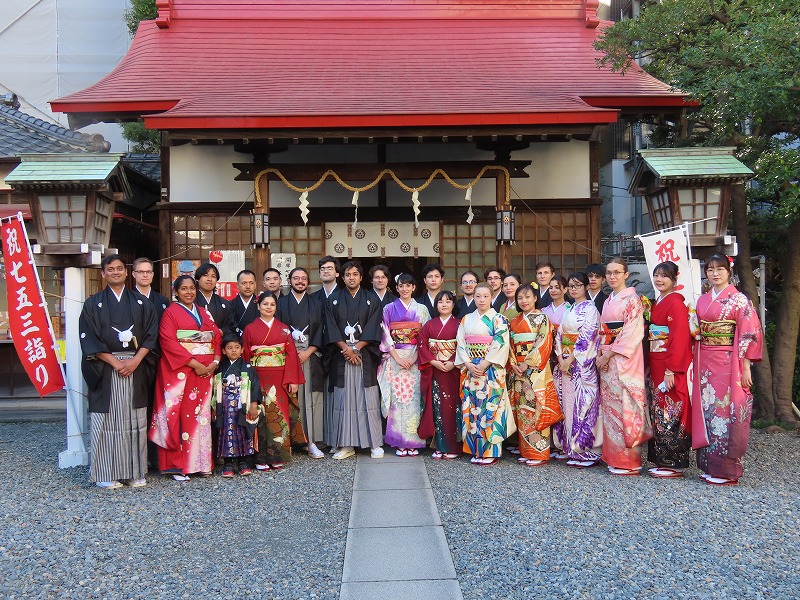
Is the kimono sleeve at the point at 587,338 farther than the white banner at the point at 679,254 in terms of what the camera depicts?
No

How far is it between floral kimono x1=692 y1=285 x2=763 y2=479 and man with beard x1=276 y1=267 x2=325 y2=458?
3183 mm

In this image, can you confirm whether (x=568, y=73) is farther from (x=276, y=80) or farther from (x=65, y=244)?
(x=65, y=244)

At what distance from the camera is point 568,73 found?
30.9 feet

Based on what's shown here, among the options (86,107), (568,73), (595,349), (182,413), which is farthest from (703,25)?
(86,107)

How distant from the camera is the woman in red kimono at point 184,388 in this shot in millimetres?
5301

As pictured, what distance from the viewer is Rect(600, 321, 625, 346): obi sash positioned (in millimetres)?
5305

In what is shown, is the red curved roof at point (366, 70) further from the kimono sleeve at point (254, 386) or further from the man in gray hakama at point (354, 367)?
the kimono sleeve at point (254, 386)

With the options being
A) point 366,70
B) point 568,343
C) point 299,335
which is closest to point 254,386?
point 299,335

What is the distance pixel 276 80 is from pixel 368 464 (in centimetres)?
550

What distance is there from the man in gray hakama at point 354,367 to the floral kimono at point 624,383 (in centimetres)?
197

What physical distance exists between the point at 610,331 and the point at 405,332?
5.68ft

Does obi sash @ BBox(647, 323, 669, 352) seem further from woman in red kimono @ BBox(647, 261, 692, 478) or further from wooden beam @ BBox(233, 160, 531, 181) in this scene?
wooden beam @ BBox(233, 160, 531, 181)

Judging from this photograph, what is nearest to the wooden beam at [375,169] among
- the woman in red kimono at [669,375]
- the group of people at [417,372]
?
the group of people at [417,372]

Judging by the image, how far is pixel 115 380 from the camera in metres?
5.20
